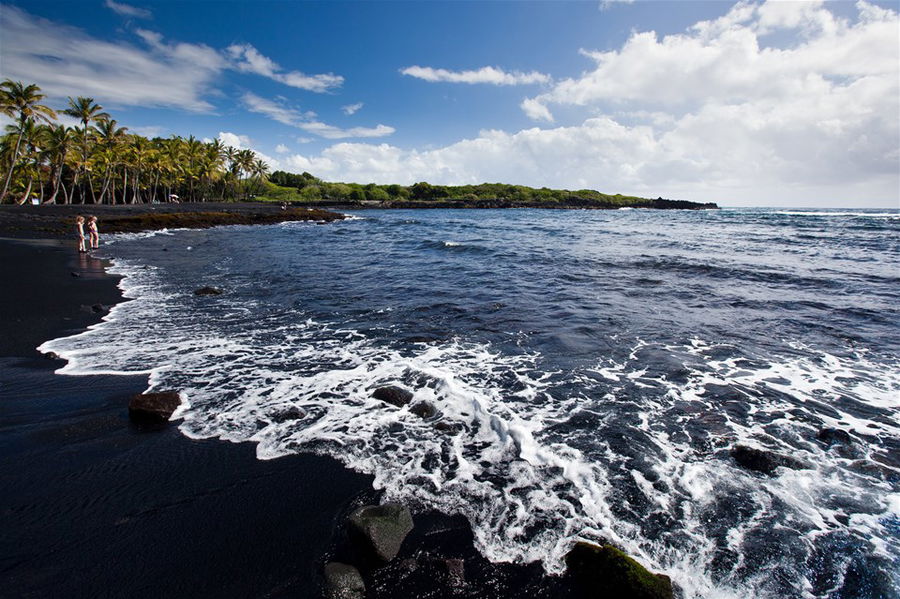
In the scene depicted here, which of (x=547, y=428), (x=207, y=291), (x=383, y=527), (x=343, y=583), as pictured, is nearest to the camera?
(x=343, y=583)

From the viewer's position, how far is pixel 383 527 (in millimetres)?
3793

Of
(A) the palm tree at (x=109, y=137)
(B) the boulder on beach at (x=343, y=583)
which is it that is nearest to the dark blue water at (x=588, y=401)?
(B) the boulder on beach at (x=343, y=583)

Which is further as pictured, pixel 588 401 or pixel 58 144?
pixel 58 144

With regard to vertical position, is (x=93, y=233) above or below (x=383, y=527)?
above

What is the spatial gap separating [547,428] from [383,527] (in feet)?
10.3

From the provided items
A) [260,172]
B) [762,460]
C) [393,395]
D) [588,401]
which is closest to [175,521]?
[393,395]

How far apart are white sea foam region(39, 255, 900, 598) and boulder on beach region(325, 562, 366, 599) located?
1099mm

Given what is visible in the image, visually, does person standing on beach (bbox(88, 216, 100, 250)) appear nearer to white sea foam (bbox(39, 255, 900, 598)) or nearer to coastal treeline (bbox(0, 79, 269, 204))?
white sea foam (bbox(39, 255, 900, 598))

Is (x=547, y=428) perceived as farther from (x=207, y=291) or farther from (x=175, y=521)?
(x=207, y=291)

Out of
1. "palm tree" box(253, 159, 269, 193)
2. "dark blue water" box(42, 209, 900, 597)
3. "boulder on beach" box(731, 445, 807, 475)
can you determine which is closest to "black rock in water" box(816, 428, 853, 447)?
"dark blue water" box(42, 209, 900, 597)

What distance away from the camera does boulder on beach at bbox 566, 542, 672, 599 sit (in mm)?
3316

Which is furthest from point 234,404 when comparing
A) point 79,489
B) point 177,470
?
point 79,489

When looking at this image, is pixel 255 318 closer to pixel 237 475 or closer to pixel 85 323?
pixel 85 323

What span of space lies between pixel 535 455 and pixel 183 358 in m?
7.22
